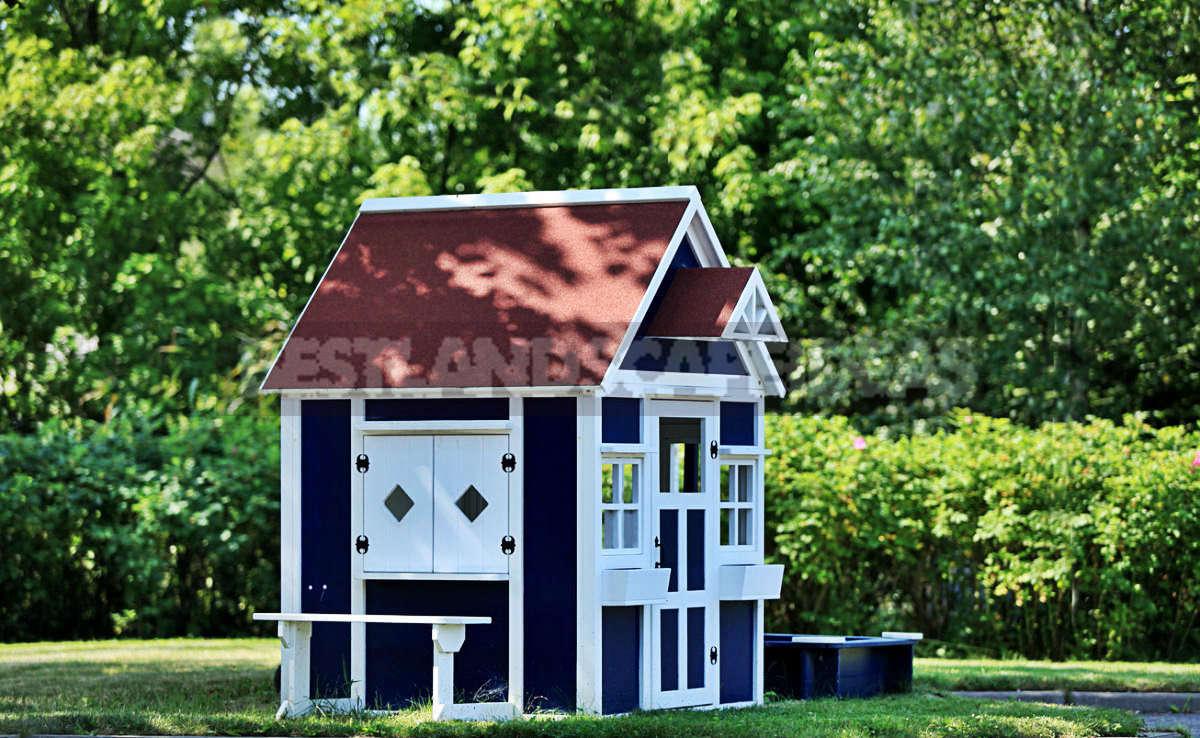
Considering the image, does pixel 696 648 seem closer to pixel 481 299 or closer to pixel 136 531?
pixel 481 299

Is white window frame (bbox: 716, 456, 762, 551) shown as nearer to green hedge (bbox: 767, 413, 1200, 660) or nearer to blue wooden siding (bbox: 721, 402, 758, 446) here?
blue wooden siding (bbox: 721, 402, 758, 446)

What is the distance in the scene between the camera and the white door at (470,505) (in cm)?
1155

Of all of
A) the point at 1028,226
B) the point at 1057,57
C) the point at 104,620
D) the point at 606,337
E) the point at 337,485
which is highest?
the point at 1057,57

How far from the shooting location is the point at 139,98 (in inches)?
949

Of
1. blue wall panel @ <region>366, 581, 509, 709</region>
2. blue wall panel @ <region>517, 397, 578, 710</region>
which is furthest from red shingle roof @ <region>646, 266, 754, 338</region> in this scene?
blue wall panel @ <region>366, 581, 509, 709</region>

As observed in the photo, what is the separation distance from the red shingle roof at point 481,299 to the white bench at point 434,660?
1.56 meters

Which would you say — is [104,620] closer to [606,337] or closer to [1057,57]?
[606,337]

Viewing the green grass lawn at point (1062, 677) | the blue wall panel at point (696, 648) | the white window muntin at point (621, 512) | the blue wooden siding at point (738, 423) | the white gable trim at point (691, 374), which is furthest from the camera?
the green grass lawn at point (1062, 677)

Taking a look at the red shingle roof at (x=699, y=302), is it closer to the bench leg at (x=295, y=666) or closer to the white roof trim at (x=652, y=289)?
the white roof trim at (x=652, y=289)

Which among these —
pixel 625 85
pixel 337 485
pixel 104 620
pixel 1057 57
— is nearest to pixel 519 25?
pixel 625 85

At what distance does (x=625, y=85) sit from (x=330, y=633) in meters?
13.7

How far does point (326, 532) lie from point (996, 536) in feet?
23.9

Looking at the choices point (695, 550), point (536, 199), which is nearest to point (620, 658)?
point (695, 550)

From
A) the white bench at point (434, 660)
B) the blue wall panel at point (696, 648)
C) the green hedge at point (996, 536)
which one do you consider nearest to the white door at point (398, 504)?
the white bench at point (434, 660)
